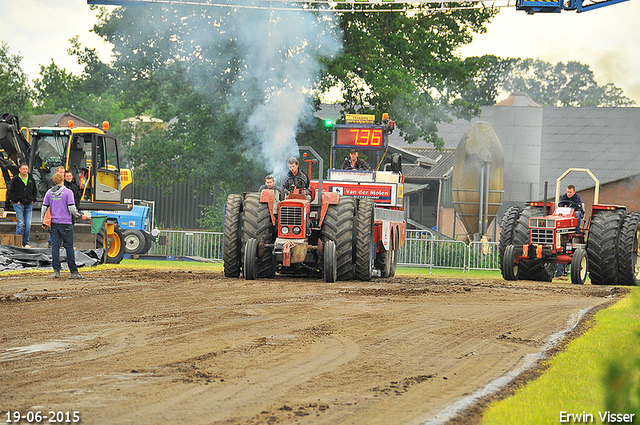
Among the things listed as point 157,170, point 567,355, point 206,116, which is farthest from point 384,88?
point 567,355

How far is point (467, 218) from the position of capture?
36875 millimetres

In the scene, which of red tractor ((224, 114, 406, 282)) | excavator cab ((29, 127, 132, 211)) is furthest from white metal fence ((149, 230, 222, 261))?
red tractor ((224, 114, 406, 282))

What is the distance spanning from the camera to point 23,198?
17.5 m

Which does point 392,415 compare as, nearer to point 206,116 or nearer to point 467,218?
point 206,116

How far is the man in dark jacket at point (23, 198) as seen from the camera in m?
17.4

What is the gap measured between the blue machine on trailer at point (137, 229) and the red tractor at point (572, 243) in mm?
13147

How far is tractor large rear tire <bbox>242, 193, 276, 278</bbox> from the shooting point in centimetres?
1515

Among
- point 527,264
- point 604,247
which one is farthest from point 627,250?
point 527,264

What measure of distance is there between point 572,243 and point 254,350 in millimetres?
13779

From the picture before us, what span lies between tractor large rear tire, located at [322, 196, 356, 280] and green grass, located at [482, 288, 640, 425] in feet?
21.3

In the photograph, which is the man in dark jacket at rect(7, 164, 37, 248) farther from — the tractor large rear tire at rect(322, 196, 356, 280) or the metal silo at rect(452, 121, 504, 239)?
the metal silo at rect(452, 121, 504, 239)

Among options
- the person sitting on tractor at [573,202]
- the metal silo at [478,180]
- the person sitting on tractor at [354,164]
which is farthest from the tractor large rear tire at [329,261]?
the metal silo at [478,180]

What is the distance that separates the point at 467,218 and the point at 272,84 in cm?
1315

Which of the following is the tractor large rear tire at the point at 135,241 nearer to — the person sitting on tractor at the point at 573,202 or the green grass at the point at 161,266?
the green grass at the point at 161,266
